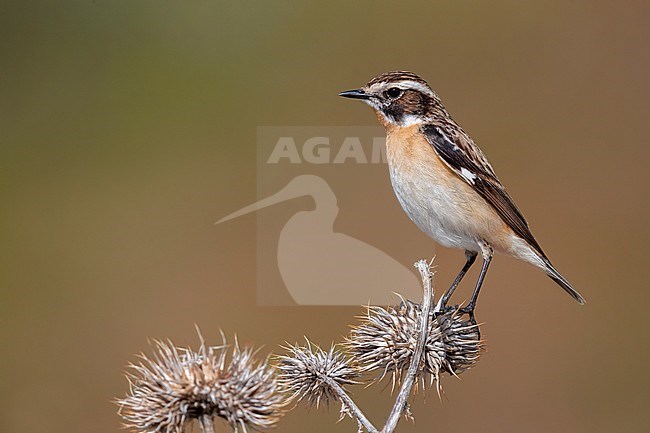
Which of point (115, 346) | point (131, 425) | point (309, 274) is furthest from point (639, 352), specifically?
point (131, 425)

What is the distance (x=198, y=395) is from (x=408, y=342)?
4.91ft

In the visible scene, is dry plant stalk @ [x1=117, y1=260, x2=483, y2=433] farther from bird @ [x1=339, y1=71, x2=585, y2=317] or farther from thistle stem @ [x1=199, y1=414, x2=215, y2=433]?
bird @ [x1=339, y1=71, x2=585, y2=317]

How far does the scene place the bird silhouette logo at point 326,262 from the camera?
949cm

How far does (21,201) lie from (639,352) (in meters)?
10.0

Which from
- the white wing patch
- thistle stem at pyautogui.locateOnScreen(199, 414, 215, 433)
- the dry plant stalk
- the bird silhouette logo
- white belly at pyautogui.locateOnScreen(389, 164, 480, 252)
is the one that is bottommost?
thistle stem at pyautogui.locateOnScreen(199, 414, 215, 433)

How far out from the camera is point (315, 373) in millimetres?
4680

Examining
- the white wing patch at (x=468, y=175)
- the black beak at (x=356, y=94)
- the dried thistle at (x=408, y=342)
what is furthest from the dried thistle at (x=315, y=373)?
the black beak at (x=356, y=94)

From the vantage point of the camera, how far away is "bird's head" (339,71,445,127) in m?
6.20

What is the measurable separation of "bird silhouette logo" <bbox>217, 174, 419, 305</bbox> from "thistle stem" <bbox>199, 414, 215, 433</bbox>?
4.93 m

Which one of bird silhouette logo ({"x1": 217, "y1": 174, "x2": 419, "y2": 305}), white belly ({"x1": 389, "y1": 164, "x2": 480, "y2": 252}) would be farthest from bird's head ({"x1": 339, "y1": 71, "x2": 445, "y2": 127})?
bird silhouette logo ({"x1": 217, "y1": 174, "x2": 419, "y2": 305})

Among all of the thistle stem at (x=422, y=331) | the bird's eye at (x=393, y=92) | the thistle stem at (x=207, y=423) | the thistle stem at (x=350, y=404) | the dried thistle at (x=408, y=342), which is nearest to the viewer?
the thistle stem at (x=207, y=423)

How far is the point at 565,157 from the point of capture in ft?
44.7

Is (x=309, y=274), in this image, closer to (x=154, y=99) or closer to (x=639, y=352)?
(x=639, y=352)

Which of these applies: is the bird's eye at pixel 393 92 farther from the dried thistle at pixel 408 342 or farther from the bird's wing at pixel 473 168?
the dried thistle at pixel 408 342
